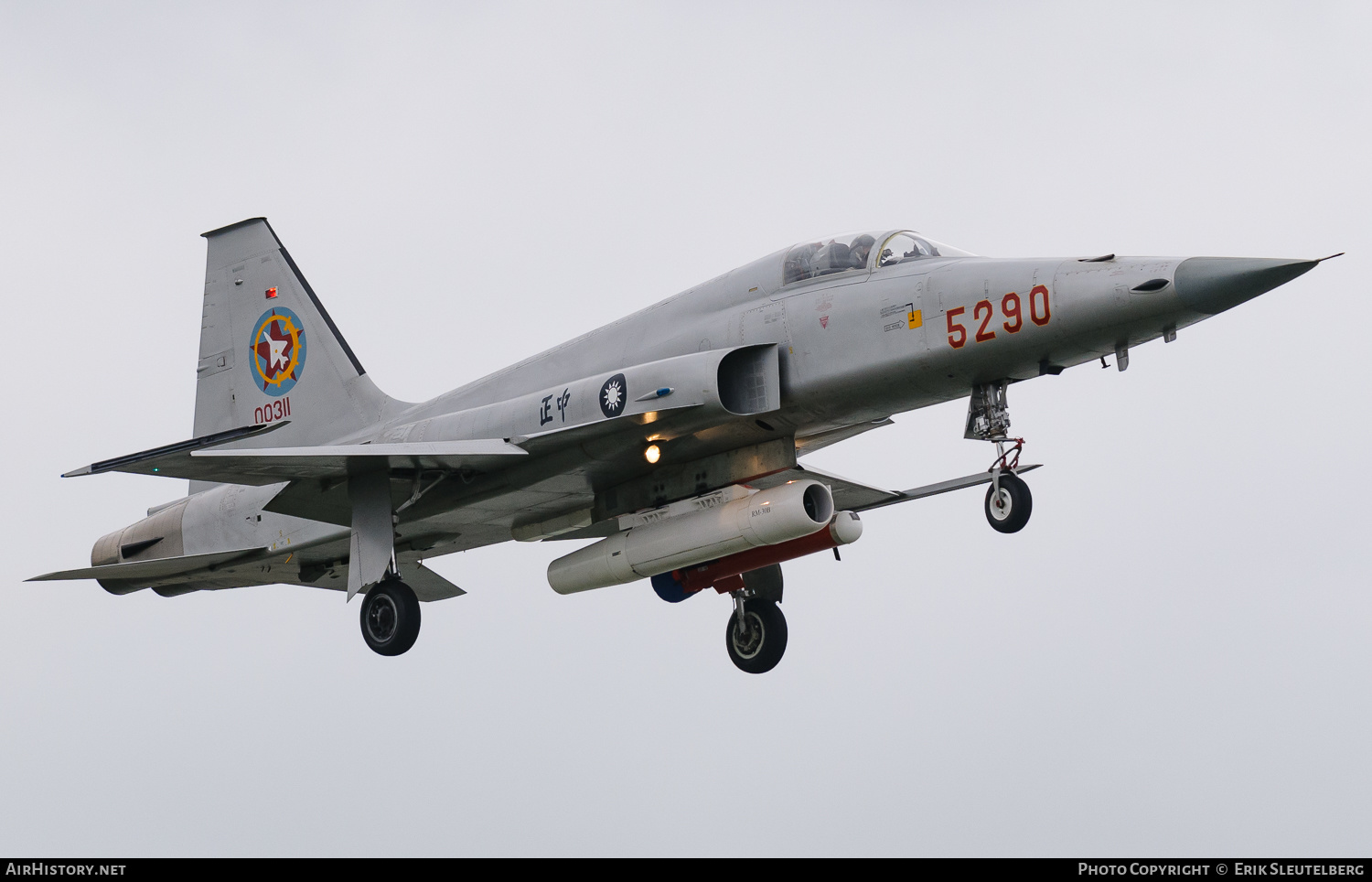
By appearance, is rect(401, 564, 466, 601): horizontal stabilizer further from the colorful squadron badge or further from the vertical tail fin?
the colorful squadron badge

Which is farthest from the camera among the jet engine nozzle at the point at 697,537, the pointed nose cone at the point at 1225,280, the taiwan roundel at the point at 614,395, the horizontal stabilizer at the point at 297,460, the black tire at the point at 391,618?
the black tire at the point at 391,618

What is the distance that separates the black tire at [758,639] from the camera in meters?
19.3

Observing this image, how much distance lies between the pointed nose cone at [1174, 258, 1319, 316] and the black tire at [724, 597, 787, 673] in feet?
24.6

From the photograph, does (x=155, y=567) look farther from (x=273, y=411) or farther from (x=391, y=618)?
(x=391, y=618)

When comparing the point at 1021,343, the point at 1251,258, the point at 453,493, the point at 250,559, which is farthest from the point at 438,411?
the point at 1251,258

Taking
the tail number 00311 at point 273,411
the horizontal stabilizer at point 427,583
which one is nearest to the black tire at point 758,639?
the horizontal stabilizer at point 427,583

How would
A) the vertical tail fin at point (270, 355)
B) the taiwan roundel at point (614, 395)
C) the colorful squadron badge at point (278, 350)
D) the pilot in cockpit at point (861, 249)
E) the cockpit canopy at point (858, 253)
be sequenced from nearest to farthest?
the cockpit canopy at point (858, 253), the pilot in cockpit at point (861, 249), the taiwan roundel at point (614, 395), the vertical tail fin at point (270, 355), the colorful squadron badge at point (278, 350)

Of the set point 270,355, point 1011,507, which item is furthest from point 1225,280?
point 270,355

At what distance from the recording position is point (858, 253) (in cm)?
1570

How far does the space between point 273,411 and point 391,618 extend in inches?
191

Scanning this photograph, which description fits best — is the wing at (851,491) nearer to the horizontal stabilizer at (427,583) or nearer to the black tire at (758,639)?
the black tire at (758,639)

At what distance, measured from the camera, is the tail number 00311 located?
20625 millimetres

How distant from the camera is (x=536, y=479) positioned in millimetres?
17109

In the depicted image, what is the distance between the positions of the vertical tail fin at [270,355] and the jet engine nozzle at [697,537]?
13.3 feet
